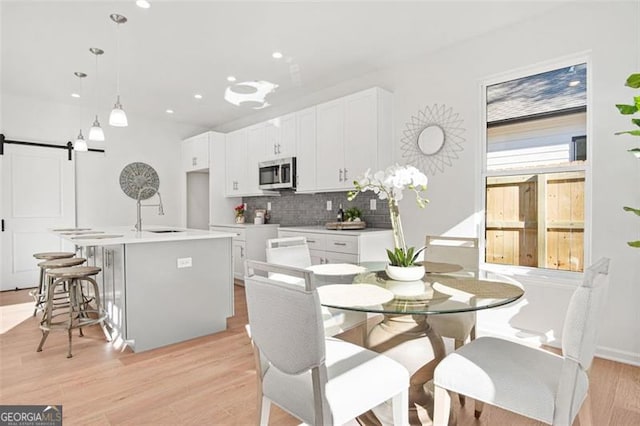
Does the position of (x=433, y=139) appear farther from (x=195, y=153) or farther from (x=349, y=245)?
(x=195, y=153)

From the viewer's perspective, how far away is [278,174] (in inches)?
192

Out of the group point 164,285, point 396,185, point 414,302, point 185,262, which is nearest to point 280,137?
point 185,262

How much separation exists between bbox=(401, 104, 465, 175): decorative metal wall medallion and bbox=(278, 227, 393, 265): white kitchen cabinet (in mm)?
875

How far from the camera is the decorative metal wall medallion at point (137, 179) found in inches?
231

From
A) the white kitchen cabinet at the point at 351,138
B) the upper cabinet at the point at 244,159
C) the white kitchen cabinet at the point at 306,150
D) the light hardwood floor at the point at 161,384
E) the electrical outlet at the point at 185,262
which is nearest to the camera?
the light hardwood floor at the point at 161,384

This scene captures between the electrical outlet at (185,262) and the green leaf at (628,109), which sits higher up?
the green leaf at (628,109)

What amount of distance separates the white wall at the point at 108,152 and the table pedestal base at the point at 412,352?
540 cm

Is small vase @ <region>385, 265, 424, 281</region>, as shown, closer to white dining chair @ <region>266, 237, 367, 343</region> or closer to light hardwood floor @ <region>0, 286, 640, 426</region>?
white dining chair @ <region>266, 237, 367, 343</region>

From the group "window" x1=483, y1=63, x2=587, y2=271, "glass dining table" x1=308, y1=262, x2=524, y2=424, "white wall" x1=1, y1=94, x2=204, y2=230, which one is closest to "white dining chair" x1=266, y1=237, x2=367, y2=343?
"glass dining table" x1=308, y1=262, x2=524, y2=424

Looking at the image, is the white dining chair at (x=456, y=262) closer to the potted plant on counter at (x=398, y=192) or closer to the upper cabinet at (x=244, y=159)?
the potted plant on counter at (x=398, y=192)

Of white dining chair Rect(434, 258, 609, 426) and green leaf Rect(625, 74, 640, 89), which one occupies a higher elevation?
green leaf Rect(625, 74, 640, 89)

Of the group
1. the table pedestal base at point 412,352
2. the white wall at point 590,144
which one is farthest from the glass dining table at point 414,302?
the white wall at point 590,144

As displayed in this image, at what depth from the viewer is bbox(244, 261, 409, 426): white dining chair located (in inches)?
45.6
